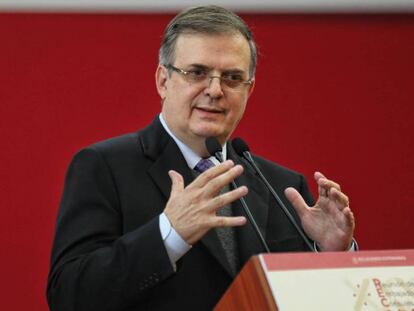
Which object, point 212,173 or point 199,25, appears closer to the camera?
point 212,173

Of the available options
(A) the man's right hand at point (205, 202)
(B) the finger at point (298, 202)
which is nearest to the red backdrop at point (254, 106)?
(B) the finger at point (298, 202)

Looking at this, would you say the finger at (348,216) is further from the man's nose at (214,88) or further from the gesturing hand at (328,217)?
the man's nose at (214,88)

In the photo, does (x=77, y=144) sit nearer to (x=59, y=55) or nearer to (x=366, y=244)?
(x=59, y=55)

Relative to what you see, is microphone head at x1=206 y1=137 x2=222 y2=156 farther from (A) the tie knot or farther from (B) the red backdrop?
(B) the red backdrop

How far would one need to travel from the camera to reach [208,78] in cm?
192

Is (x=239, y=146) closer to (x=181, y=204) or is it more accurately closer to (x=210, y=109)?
(x=210, y=109)

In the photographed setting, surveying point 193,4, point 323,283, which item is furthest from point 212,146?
point 193,4

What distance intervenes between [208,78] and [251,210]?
1.05 feet

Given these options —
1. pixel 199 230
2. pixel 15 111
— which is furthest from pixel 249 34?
pixel 15 111

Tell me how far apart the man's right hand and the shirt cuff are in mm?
27

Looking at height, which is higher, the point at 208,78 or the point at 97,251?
the point at 208,78

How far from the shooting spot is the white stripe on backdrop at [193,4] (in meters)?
2.56

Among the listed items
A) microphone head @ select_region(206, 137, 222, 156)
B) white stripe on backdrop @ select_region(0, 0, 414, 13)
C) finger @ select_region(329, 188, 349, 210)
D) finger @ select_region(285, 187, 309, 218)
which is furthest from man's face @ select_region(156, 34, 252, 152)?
white stripe on backdrop @ select_region(0, 0, 414, 13)

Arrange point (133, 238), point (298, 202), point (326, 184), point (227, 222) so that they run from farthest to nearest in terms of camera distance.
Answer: point (298, 202)
point (326, 184)
point (133, 238)
point (227, 222)
